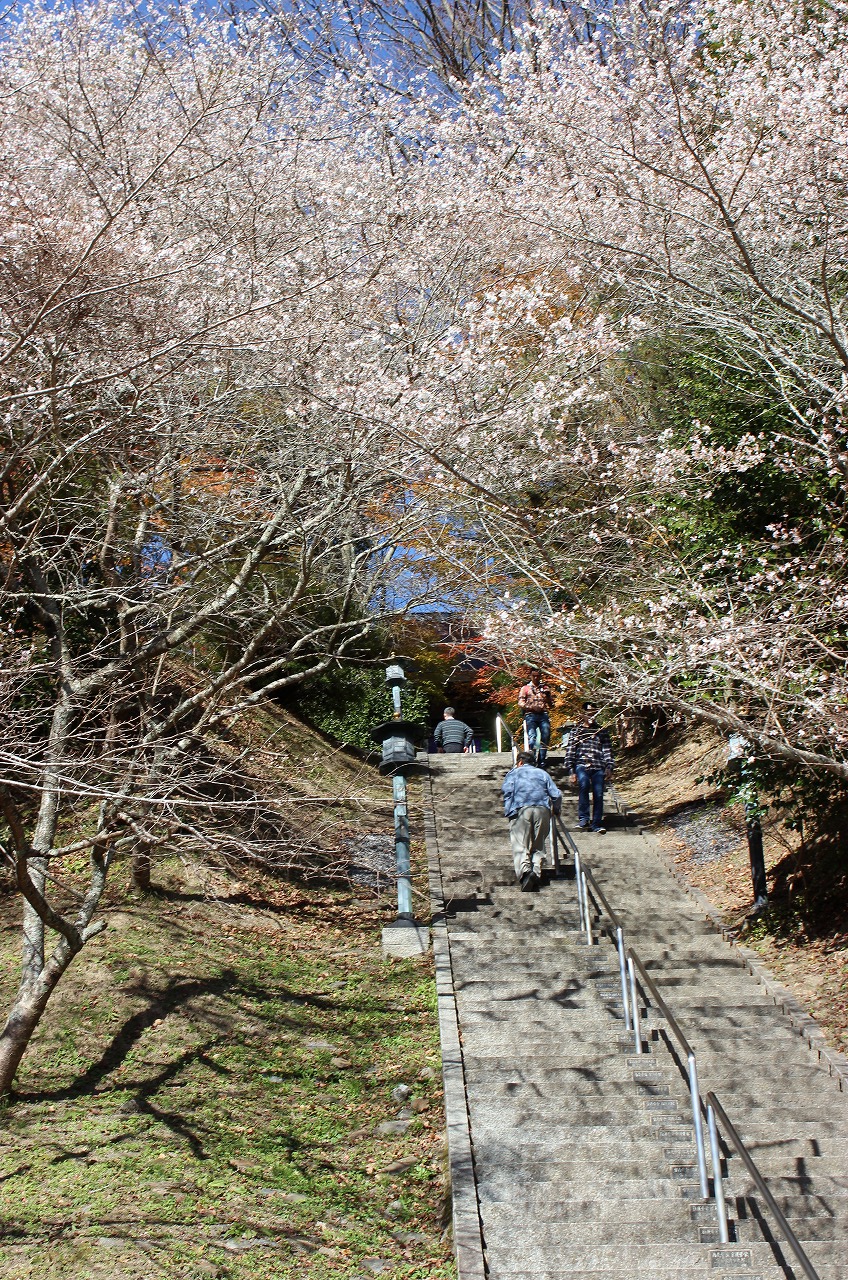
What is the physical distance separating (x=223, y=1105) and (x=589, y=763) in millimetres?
6332

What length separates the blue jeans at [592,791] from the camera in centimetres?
1302

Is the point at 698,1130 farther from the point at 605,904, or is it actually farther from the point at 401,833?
the point at 401,833

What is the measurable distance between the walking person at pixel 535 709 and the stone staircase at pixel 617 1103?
327 cm

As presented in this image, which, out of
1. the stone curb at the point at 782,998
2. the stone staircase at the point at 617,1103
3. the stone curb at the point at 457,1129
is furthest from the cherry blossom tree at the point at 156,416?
the stone curb at the point at 782,998

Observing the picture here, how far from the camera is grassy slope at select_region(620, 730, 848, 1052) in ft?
29.1

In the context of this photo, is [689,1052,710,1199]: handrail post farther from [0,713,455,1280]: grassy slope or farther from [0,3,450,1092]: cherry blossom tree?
[0,3,450,1092]: cherry blossom tree

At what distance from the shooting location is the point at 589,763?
12750 millimetres

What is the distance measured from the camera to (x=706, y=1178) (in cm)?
632

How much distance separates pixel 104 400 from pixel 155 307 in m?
1.54

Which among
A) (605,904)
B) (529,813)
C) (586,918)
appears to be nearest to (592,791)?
(529,813)

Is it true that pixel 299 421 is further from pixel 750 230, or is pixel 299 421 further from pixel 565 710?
pixel 565 710

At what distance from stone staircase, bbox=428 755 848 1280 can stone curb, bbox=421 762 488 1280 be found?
0.02 m

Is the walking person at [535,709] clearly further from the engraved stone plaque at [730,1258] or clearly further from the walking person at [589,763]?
the engraved stone plaque at [730,1258]

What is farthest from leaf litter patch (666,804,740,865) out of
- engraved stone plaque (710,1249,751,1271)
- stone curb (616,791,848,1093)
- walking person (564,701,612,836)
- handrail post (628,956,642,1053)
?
engraved stone plaque (710,1249,751,1271)
